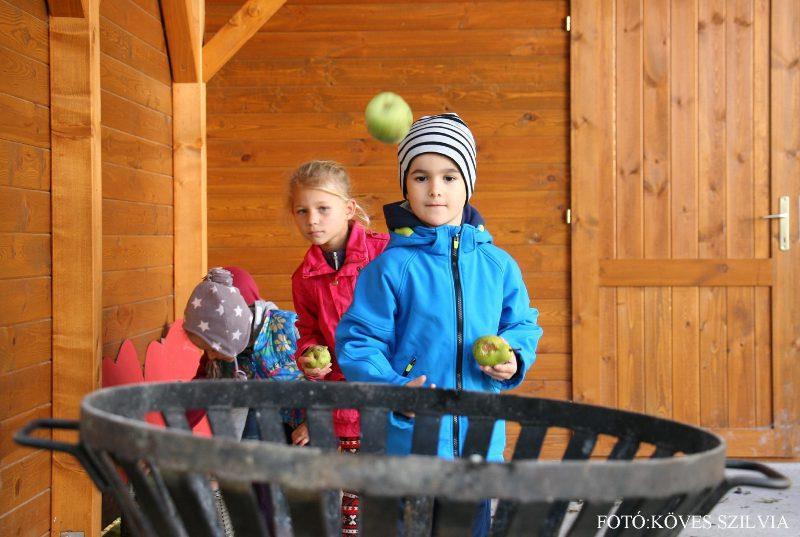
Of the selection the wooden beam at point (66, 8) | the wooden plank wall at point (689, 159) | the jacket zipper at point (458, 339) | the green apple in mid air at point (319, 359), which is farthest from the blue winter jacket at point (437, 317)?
the wooden plank wall at point (689, 159)

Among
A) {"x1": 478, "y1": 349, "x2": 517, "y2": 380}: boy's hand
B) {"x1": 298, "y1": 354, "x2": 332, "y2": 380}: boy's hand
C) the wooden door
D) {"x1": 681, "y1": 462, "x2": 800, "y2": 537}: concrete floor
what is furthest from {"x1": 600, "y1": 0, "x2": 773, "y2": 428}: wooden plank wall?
{"x1": 478, "y1": 349, "x2": 517, "y2": 380}: boy's hand

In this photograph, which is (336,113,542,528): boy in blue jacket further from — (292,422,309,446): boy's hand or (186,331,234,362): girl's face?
(186,331,234,362): girl's face

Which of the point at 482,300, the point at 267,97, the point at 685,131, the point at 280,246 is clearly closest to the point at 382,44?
the point at 267,97

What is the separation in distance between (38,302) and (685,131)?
335 cm

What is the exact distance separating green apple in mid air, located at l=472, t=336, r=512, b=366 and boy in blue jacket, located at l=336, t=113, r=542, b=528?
2 centimetres

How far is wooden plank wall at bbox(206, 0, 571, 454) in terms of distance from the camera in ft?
16.2

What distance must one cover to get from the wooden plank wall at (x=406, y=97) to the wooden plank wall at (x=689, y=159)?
12.3 inches

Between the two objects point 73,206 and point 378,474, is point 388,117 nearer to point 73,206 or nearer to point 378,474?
point 73,206

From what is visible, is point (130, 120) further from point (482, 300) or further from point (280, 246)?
point (482, 300)

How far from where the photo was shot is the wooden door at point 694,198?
4.98 meters

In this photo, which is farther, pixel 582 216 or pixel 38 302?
pixel 582 216

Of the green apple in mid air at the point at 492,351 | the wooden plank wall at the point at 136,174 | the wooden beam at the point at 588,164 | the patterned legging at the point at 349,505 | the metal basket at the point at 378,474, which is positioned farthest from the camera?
the wooden beam at the point at 588,164

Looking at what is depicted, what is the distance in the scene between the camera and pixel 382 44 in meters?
4.96

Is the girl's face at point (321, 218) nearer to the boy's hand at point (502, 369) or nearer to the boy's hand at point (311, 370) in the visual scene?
the boy's hand at point (311, 370)
